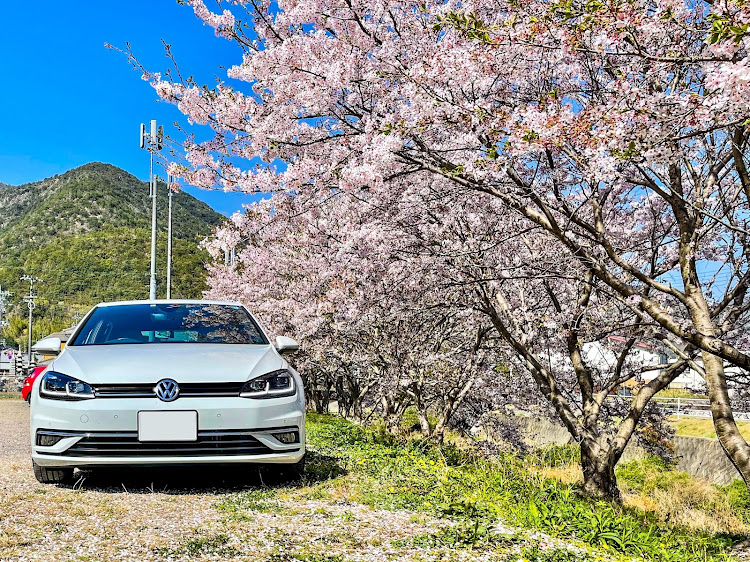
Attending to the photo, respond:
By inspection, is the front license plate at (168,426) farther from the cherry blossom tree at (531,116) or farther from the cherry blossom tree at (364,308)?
the cherry blossom tree at (364,308)

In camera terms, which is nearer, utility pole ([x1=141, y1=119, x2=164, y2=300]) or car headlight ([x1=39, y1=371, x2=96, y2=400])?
car headlight ([x1=39, y1=371, x2=96, y2=400])

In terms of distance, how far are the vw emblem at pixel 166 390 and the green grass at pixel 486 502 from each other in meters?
1.31

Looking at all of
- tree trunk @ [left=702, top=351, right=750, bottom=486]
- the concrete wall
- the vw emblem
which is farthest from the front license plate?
the concrete wall

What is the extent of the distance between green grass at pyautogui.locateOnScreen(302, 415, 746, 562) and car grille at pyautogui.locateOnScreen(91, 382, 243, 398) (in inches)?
41.1

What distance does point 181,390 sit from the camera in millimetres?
4949

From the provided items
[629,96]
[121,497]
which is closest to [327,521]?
[121,497]

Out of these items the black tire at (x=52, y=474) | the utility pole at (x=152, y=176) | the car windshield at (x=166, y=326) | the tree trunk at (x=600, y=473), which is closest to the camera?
the black tire at (x=52, y=474)

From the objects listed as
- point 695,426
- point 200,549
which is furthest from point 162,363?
point 695,426

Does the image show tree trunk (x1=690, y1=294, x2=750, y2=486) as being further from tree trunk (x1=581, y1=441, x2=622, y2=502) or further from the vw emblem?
the vw emblem

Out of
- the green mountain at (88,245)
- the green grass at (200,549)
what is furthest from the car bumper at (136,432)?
the green mountain at (88,245)

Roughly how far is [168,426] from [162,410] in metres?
0.12

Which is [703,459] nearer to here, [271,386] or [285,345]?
[285,345]

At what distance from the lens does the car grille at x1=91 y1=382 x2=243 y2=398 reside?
4.90 metres

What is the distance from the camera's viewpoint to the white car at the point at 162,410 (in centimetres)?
486
